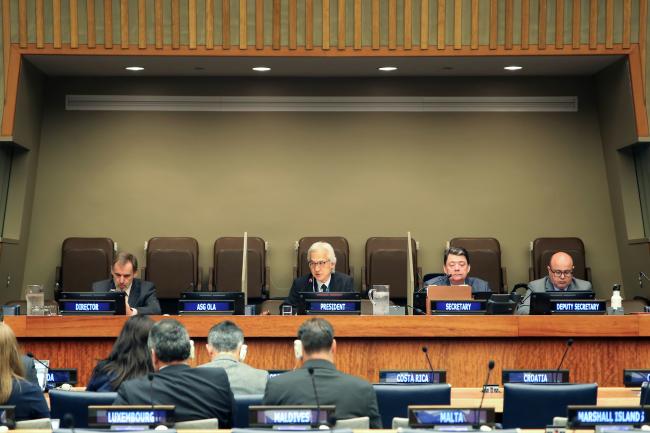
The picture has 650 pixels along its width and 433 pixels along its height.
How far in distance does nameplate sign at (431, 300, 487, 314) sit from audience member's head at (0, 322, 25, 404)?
9.99ft

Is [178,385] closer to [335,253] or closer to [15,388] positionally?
[15,388]

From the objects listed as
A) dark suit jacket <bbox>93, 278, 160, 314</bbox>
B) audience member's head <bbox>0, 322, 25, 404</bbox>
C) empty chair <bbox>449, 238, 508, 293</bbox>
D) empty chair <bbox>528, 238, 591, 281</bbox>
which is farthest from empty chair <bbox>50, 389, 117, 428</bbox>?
empty chair <bbox>528, 238, 591, 281</bbox>

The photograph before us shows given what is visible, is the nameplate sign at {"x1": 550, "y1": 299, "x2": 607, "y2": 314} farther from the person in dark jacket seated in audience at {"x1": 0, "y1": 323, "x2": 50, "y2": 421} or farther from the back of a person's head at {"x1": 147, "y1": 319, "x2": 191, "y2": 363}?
the person in dark jacket seated in audience at {"x1": 0, "y1": 323, "x2": 50, "y2": 421}

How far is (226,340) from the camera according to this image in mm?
5301

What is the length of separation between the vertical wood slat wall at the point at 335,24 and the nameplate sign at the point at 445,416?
645 cm

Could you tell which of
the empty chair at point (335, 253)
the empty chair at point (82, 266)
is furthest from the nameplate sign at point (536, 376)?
the empty chair at point (82, 266)

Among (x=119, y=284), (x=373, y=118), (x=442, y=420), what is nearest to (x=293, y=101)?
(x=373, y=118)

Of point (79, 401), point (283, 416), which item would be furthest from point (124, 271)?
point (283, 416)

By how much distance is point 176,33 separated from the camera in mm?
10125

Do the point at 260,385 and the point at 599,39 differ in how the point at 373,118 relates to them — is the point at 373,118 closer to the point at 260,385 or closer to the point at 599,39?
the point at 599,39

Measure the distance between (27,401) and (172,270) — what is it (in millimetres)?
5818

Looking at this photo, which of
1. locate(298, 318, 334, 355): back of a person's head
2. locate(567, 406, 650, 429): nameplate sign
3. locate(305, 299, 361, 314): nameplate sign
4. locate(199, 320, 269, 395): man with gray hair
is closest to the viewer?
locate(567, 406, 650, 429): nameplate sign

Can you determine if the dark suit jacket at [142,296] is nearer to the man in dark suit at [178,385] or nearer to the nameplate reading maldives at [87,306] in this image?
the nameplate reading maldives at [87,306]

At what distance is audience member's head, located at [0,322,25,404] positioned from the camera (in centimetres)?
480
